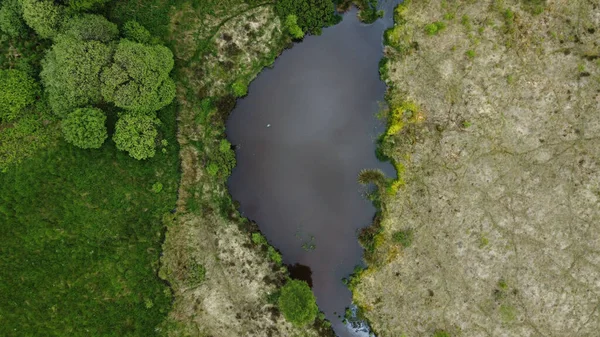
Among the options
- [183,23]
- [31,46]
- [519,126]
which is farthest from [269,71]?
[519,126]

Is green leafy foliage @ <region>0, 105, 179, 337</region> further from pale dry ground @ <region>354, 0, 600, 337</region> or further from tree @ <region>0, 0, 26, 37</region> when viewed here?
pale dry ground @ <region>354, 0, 600, 337</region>

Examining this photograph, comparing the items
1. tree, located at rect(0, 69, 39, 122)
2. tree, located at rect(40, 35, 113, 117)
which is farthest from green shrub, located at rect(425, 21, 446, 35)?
tree, located at rect(0, 69, 39, 122)

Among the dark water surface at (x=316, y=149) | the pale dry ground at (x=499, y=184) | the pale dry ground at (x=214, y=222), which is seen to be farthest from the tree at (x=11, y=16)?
the pale dry ground at (x=499, y=184)

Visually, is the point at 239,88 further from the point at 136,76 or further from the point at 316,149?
the point at 316,149

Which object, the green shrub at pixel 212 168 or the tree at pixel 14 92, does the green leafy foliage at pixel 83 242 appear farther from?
the green shrub at pixel 212 168

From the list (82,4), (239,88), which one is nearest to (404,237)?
(239,88)

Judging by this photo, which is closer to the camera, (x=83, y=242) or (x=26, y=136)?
(x=26, y=136)
